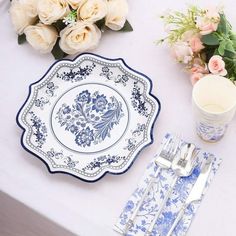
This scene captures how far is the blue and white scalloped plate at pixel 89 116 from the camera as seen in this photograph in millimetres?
871

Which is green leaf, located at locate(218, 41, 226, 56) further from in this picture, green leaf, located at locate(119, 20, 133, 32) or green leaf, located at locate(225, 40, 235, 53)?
green leaf, located at locate(119, 20, 133, 32)

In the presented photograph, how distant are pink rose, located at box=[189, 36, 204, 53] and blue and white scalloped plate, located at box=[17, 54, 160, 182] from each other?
0.39 ft

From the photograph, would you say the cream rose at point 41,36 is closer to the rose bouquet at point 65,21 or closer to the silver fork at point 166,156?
the rose bouquet at point 65,21

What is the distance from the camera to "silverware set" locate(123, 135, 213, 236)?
31.1 inches

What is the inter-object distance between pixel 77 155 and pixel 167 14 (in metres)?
0.41

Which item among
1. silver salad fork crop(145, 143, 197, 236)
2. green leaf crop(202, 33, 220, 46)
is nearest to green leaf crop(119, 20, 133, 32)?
green leaf crop(202, 33, 220, 46)

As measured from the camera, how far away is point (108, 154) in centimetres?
88

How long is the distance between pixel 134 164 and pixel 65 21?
1.21 feet

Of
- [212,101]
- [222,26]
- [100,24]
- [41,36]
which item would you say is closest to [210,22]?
[222,26]

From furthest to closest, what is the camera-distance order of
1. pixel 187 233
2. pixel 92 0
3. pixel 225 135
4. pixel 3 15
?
pixel 3 15, pixel 92 0, pixel 225 135, pixel 187 233

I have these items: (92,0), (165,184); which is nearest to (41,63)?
(92,0)

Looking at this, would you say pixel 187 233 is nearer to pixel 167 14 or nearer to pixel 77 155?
pixel 77 155

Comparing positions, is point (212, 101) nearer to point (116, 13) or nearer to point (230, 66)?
point (230, 66)

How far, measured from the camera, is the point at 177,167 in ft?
2.73
